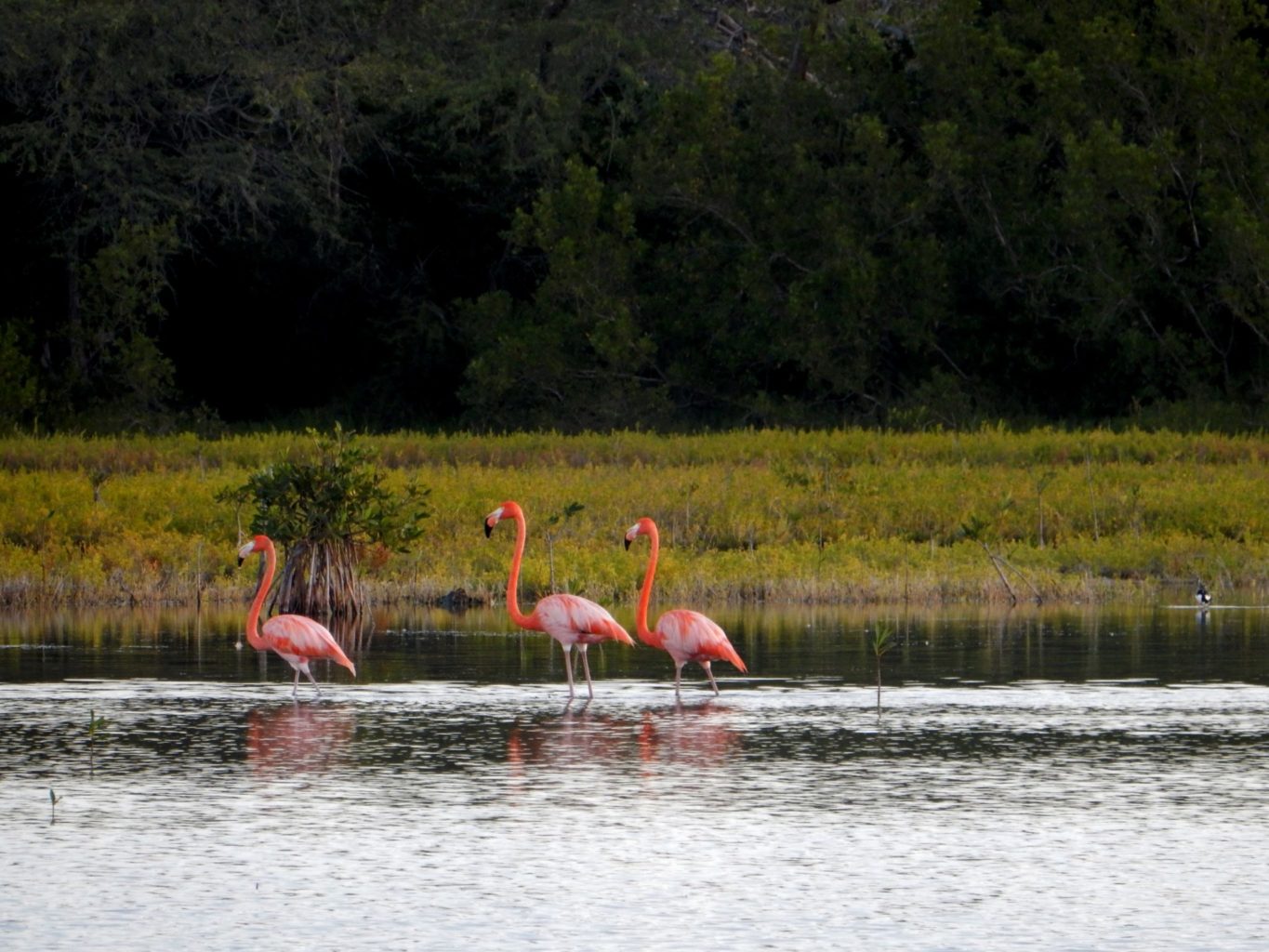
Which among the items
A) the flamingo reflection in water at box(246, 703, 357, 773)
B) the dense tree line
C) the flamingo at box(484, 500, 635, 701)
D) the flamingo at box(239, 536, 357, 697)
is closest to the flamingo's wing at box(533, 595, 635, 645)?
the flamingo at box(484, 500, 635, 701)

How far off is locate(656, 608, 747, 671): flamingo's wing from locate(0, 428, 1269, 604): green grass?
5.49 m

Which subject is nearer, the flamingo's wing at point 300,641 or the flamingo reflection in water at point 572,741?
the flamingo reflection in water at point 572,741

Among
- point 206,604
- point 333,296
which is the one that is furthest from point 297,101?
point 206,604

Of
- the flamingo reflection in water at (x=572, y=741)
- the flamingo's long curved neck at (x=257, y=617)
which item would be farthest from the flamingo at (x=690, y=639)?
the flamingo's long curved neck at (x=257, y=617)

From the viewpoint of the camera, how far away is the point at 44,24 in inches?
1433

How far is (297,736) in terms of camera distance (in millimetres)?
10672

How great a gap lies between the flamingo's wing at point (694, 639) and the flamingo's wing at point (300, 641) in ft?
5.48

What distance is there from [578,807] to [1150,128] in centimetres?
2985

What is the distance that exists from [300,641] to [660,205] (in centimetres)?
2859

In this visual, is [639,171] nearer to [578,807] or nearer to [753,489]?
[753,489]

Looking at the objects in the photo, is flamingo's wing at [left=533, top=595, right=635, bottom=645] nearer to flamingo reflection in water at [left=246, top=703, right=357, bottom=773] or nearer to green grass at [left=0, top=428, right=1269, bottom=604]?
flamingo reflection in water at [left=246, top=703, right=357, bottom=773]

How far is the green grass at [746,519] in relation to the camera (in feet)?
59.5

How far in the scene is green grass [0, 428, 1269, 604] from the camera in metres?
18.1

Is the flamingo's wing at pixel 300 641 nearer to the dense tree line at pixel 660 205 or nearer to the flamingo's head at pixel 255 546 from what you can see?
the flamingo's head at pixel 255 546
